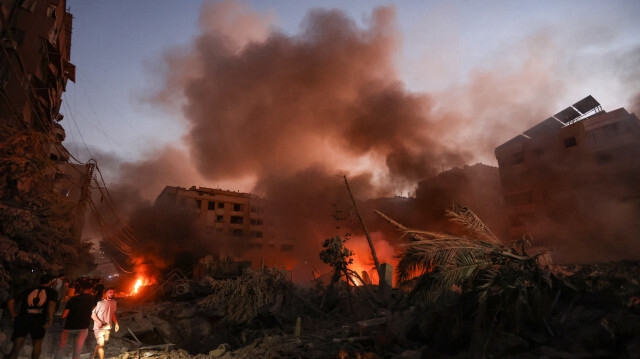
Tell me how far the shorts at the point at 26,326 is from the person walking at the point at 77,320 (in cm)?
46

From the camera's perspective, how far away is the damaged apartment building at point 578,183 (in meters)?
24.0

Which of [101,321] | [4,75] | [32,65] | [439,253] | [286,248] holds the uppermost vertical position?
[32,65]

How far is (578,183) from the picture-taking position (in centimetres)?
2691

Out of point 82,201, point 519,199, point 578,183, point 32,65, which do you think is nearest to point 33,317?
point 82,201

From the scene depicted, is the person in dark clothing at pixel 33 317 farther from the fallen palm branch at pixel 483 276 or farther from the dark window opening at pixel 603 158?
the dark window opening at pixel 603 158

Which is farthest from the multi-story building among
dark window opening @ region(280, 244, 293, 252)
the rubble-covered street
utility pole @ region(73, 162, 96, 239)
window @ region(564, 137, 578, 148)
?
window @ region(564, 137, 578, 148)

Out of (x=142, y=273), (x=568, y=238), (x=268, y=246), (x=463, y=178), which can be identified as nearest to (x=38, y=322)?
(x=568, y=238)

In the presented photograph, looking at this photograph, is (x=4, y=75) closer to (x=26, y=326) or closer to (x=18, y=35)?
(x=18, y=35)

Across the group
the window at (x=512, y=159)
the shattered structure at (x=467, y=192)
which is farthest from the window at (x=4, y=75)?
the window at (x=512, y=159)

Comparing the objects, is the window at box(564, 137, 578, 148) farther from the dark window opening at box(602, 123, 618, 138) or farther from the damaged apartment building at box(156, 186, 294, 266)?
the damaged apartment building at box(156, 186, 294, 266)

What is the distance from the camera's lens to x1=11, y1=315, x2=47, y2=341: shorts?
623 centimetres

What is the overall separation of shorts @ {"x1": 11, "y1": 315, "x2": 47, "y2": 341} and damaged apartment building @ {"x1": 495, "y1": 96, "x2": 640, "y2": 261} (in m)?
30.6

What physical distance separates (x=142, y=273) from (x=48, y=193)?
3262cm

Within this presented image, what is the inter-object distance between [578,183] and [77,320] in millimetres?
34954
